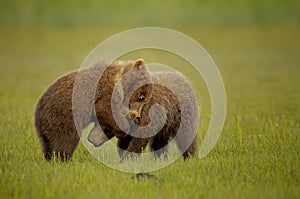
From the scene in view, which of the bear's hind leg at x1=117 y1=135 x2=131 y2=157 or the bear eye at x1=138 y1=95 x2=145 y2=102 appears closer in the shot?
the bear eye at x1=138 y1=95 x2=145 y2=102

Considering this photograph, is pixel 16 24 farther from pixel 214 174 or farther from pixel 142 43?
pixel 214 174

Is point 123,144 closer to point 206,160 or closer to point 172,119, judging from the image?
point 172,119

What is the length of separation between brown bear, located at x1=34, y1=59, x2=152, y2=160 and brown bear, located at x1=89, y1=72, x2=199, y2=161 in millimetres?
214

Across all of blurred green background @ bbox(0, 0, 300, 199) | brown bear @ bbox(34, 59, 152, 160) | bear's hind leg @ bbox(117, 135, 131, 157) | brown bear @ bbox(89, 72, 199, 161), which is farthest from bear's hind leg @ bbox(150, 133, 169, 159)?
brown bear @ bbox(34, 59, 152, 160)

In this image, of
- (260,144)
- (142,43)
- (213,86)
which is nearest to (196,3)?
(142,43)

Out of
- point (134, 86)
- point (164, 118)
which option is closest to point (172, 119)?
point (164, 118)

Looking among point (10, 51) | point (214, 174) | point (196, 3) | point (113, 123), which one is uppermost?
point (196, 3)

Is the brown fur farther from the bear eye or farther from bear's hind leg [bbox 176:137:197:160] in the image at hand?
the bear eye

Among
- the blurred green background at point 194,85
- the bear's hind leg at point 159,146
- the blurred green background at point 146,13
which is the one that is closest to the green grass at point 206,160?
the blurred green background at point 194,85

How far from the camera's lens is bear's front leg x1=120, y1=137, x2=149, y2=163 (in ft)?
26.6

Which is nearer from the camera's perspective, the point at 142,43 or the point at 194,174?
the point at 194,174

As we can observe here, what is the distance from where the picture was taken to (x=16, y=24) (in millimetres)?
46406

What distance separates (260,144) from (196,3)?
42068mm

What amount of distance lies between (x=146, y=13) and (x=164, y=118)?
40.5m
